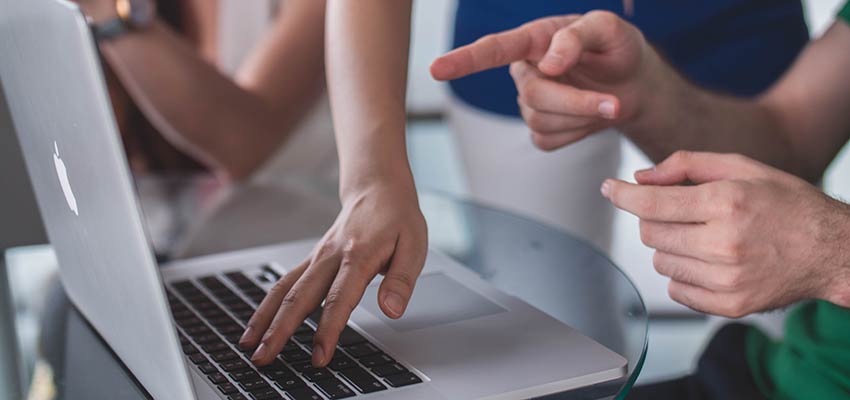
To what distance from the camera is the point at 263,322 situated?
0.83m

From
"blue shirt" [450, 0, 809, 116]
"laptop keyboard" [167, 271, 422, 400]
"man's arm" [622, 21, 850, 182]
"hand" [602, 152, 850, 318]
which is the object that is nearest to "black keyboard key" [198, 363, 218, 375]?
"laptop keyboard" [167, 271, 422, 400]

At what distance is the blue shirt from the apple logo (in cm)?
107

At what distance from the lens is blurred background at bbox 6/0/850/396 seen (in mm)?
1347

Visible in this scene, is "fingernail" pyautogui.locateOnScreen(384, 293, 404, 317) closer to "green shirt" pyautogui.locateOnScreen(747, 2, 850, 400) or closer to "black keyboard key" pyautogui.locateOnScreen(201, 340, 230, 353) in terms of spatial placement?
"black keyboard key" pyautogui.locateOnScreen(201, 340, 230, 353)

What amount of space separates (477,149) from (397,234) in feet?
3.34

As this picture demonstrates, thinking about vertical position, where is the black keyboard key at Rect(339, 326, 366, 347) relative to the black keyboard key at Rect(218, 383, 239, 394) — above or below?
below

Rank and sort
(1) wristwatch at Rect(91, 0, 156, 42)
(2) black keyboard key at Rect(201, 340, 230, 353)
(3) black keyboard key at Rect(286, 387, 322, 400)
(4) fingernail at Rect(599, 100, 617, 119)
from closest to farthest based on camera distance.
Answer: (3) black keyboard key at Rect(286, 387, 322, 400), (2) black keyboard key at Rect(201, 340, 230, 353), (4) fingernail at Rect(599, 100, 617, 119), (1) wristwatch at Rect(91, 0, 156, 42)

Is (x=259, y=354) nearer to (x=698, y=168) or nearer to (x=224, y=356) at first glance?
(x=224, y=356)

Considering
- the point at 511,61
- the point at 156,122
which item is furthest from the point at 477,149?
the point at 511,61

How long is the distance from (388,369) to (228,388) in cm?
12

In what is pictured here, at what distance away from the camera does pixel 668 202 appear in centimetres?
85

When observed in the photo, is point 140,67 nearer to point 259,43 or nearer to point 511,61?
point 259,43

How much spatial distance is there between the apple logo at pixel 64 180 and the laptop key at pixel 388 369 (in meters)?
0.26

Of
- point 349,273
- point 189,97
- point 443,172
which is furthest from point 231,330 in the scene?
point 443,172
